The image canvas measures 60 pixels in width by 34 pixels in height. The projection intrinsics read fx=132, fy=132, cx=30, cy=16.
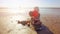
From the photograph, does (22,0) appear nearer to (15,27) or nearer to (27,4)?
(27,4)

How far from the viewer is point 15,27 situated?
1.40 metres

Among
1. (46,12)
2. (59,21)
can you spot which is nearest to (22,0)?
(46,12)

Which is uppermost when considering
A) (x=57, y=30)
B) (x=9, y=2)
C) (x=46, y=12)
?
(x=9, y=2)

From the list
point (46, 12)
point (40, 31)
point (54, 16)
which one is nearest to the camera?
point (40, 31)

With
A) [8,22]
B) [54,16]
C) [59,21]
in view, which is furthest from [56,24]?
[8,22]

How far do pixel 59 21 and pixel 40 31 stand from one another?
391mm

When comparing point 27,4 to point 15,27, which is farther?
point 27,4

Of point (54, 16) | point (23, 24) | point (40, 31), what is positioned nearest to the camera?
point (40, 31)

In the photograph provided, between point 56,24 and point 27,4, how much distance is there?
0.71 m

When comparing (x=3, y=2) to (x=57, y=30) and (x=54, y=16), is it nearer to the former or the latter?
(x=54, y=16)

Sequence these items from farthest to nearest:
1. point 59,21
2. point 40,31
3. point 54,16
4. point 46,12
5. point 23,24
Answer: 1. point 46,12
2. point 54,16
3. point 59,21
4. point 23,24
5. point 40,31

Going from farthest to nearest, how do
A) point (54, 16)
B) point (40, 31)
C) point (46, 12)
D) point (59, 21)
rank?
point (46, 12)
point (54, 16)
point (59, 21)
point (40, 31)

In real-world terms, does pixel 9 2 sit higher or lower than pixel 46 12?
higher

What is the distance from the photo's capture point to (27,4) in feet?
6.81
